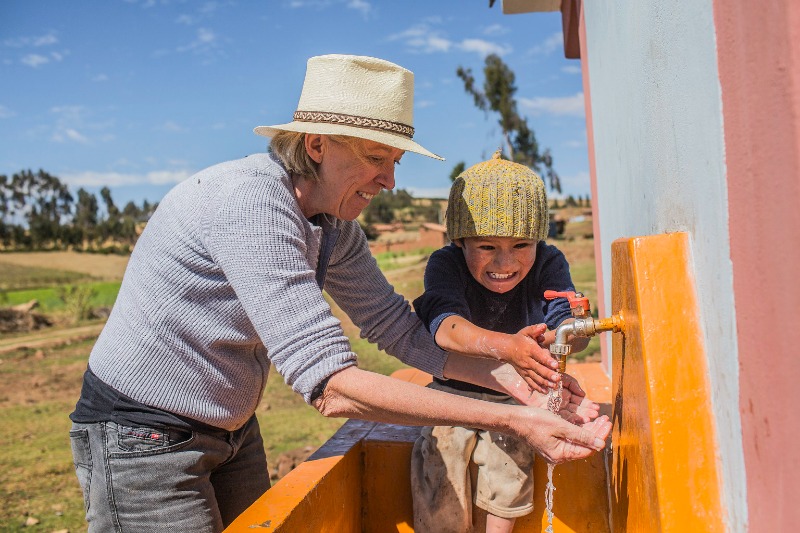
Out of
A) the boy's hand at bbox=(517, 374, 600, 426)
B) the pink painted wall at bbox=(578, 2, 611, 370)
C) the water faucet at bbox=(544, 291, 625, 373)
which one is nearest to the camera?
the water faucet at bbox=(544, 291, 625, 373)

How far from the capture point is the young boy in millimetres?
2447

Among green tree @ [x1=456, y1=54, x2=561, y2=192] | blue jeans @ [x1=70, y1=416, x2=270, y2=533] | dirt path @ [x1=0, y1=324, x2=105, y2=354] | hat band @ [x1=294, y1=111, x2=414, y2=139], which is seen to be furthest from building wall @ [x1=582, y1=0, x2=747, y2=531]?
green tree @ [x1=456, y1=54, x2=561, y2=192]

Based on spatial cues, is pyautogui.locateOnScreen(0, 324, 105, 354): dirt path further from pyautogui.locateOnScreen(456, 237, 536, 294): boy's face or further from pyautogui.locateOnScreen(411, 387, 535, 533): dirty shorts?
pyautogui.locateOnScreen(456, 237, 536, 294): boy's face

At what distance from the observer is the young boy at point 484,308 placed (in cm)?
245

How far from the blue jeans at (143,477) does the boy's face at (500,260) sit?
3.68 ft

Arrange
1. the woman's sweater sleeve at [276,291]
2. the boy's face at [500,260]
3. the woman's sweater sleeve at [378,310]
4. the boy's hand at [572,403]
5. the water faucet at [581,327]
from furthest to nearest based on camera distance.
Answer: the boy's face at [500,260] → the woman's sweater sleeve at [378,310] → the boy's hand at [572,403] → the water faucet at [581,327] → the woman's sweater sleeve at [276,291]

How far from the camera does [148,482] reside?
6.15 feet

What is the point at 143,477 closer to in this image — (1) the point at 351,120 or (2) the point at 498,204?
(1) the point at 351,120

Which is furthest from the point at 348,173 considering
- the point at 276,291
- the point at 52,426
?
the point at 52,426

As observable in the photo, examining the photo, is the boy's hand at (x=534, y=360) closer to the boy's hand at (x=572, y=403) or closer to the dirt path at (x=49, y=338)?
the boy's hand at (x=572, y=403)

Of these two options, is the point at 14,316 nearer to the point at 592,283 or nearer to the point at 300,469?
the point at 592,283

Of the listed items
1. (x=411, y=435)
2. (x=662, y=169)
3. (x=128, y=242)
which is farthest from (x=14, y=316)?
→ (x=128, y=242)

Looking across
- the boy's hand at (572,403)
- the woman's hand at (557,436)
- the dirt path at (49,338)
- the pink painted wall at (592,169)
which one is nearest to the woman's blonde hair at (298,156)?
the woman's hand at (557,436)

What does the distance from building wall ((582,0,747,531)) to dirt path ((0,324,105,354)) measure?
12133 millimetres
